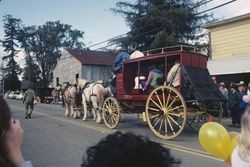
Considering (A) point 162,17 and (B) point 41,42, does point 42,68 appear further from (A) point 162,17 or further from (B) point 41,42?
(A) point 162,17

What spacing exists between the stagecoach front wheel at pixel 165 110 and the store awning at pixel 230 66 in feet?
35.2

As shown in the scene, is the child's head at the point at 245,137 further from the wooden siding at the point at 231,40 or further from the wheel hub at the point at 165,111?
the wooden siding at the point at 231,40

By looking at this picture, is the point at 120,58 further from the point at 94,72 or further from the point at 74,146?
the point at 94,72

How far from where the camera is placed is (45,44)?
97.6 metres

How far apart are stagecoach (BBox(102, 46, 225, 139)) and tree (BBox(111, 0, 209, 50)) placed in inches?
934

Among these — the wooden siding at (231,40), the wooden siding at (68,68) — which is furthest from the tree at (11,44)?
the wooden siding at (231,40)

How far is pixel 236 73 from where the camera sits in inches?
913

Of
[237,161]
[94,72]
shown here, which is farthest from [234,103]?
[94,72]

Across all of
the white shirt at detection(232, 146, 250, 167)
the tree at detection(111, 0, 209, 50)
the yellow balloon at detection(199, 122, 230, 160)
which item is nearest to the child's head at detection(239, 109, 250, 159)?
the white shirt at detection(232, 146, 250, 167)

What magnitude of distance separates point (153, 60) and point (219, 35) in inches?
527

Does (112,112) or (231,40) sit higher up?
(231,40)

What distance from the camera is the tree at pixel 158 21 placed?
39.6 meters

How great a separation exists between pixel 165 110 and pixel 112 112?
330cm

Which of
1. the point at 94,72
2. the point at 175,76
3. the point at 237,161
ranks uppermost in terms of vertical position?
the point at 94,72
